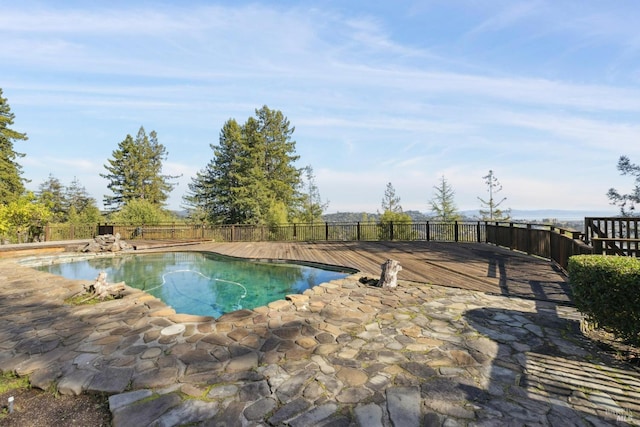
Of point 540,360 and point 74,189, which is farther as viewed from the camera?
point 74,189

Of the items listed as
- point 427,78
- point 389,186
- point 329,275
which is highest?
point 427,78

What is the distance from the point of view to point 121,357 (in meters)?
2.91

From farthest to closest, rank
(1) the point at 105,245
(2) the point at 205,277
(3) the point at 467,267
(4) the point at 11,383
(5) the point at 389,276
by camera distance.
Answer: (1) the point at 105,245, (2) the point at 205,277, (3) the point at 467,267, (5) the point at 389,276, (4) the point at 11,383

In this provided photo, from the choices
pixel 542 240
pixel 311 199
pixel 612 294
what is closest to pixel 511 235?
pixel 542 240

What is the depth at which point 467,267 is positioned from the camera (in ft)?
23.5

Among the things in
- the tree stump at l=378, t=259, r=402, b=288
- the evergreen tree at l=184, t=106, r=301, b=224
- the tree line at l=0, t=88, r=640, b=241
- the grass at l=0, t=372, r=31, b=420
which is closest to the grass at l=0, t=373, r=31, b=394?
the grass at l=0, t=372, r=31, b=420

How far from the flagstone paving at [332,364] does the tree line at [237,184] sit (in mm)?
13487

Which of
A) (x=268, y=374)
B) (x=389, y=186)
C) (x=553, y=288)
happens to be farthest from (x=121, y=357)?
(x=389, y=186)

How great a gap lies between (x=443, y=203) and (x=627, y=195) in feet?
37.1

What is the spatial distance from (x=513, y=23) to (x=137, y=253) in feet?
52.6

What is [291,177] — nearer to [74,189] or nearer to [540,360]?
[540,360]

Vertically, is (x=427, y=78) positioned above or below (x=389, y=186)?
above

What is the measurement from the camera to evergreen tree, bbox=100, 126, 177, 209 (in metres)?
29.8

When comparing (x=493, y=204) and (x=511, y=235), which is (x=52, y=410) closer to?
(x=511, y=235)
